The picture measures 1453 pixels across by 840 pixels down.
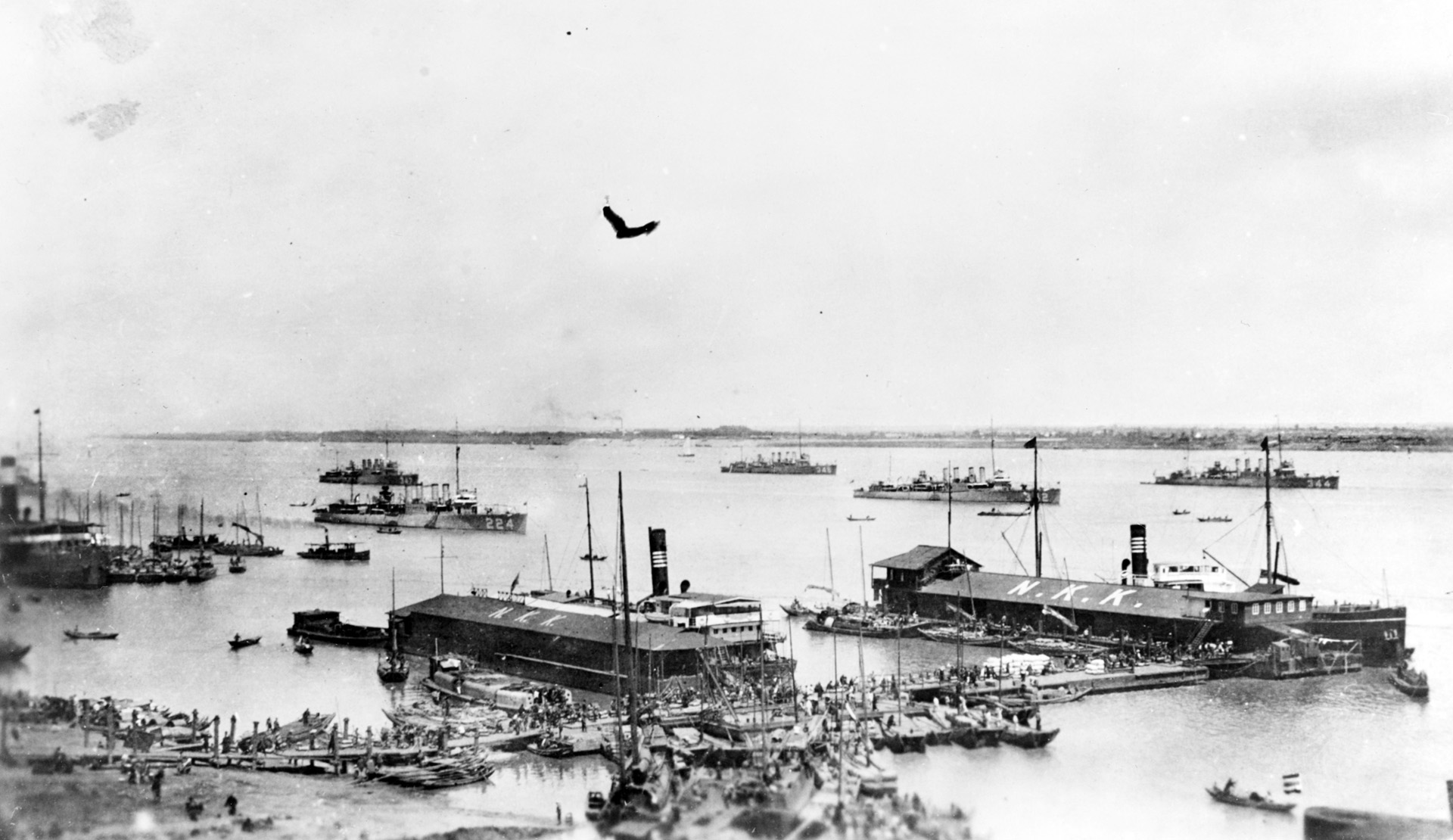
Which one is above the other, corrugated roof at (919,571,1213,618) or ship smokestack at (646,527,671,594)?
ship smokestack at (646,527,671,594)

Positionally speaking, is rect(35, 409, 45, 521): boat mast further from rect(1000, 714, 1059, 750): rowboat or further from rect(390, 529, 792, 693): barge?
rect(1000, 714, 1059, 750): rowboat

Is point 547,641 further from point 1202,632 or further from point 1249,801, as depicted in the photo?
point 1202,632

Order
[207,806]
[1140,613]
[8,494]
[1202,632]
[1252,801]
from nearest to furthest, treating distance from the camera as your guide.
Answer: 1. [8,494]
2. [207,806]
3. [1252,801]
4. [1202,632]
5. [1140,613]

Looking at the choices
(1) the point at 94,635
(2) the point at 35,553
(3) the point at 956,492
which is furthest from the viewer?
(3) the point at 956,492

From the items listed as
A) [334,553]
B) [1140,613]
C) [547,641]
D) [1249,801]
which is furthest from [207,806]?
[334,553]

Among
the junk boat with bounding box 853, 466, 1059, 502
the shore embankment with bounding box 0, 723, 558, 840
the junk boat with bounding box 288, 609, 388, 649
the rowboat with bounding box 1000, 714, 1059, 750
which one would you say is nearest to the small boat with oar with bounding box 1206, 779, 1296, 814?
the rowboat with bounding box 1000, 714, 1059, 750

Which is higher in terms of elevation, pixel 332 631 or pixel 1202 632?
pixel 1202 632
